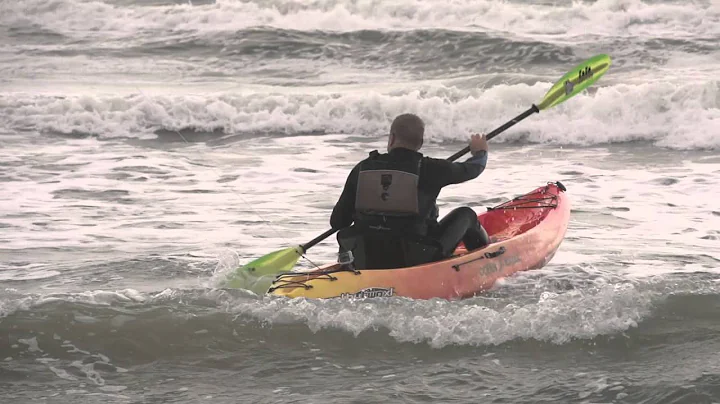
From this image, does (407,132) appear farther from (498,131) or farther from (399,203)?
(498,131)

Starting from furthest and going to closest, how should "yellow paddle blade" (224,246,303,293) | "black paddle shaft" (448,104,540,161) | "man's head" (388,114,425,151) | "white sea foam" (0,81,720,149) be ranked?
"white sea foam" (0,81,720,149)
"black paddle shaft" (448,104,540,161)
"yellow paddle blade" (224,246,303,293)
"man's head" (388,114,425,151)

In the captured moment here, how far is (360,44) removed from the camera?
18.9 m

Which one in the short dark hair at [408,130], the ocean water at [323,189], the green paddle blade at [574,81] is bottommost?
the ocean water at [323,189]

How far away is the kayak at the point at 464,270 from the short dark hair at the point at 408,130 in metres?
0.70

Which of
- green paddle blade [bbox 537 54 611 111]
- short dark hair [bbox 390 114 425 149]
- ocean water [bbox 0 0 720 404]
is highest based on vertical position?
green paddle blade [bbox 537 54 611 111]

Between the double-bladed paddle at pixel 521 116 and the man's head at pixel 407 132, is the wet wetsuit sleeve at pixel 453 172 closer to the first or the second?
the man's head at pixel 407 132

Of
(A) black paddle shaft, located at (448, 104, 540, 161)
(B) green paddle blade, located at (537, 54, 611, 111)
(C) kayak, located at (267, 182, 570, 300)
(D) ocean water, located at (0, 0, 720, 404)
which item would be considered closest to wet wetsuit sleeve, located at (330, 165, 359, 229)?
(C) kayak, located at (267, 182, 570, 300)

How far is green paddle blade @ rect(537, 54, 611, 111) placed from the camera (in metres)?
7.72

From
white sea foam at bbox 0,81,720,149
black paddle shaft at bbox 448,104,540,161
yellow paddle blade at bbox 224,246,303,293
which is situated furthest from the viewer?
white sea foam at bbox 0,81,720,149

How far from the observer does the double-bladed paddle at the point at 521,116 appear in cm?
641

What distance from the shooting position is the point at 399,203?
5.83 metres

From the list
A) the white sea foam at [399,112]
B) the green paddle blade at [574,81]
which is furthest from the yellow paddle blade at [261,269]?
the white sea foam at [399,112]

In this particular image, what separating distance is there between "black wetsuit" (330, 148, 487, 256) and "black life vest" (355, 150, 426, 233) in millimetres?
27

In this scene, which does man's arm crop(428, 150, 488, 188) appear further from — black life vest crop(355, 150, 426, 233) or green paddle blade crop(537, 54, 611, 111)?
green paddle blade crop(537, 54, 611, 111)
